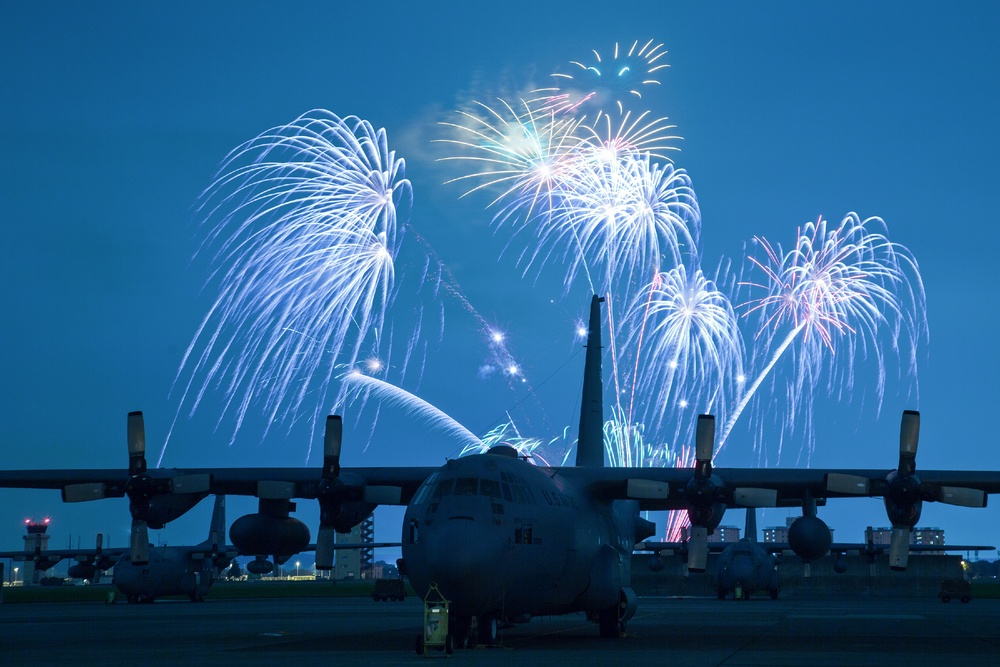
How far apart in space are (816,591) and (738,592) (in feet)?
123

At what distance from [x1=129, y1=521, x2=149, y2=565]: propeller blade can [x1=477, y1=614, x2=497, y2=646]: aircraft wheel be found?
10554 mm

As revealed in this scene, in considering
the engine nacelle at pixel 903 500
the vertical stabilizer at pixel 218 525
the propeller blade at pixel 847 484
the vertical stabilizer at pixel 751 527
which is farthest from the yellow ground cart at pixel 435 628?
the vertical stabilizer at pixel 218 525

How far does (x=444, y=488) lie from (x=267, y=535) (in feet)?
31.7

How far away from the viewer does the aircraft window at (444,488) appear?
22547 mm

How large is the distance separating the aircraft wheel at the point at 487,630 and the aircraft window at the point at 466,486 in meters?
2.76

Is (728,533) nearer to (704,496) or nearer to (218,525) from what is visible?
(218,525)

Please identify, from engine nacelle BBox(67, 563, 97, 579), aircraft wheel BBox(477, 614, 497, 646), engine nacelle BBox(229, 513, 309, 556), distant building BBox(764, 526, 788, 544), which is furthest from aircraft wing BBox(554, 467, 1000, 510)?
distant building BBox(764, 526, 788, 544)

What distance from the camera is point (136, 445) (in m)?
28.2

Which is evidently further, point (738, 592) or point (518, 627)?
point (738, 592)

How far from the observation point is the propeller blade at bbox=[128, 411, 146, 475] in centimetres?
A: 2809

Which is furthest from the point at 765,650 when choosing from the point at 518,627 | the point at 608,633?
the point at 518,627

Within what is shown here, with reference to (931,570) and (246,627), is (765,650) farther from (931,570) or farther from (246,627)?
(931,570)

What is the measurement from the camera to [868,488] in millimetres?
27484

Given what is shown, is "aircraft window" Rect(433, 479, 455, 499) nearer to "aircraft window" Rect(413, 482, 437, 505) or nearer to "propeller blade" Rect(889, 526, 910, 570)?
"aircraft window" Rect(413, 482, 437, 505)
